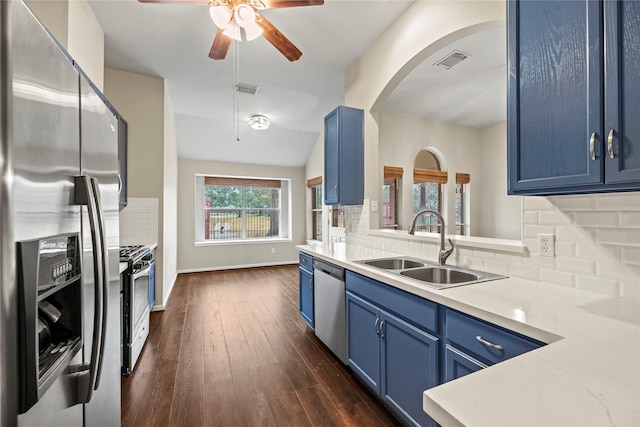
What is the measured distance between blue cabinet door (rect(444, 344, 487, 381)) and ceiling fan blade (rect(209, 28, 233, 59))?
2549 mm

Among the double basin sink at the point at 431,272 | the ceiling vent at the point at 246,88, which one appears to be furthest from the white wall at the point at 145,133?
the double basin sink at the point at 431,272

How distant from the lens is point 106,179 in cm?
114

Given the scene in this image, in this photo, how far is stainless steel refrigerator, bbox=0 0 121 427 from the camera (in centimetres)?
56

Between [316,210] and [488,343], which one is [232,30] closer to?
[488,343]

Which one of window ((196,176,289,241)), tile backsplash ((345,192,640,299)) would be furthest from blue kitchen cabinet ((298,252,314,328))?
window ((196,176,289,241))

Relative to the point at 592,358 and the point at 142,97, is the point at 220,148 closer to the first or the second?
the point at 142,97

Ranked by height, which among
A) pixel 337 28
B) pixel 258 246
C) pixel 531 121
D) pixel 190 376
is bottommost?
pixel 190 376

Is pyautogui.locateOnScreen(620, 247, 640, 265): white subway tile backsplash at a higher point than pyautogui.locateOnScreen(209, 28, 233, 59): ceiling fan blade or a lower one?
lower

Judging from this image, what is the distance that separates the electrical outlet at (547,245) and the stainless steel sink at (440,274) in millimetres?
406

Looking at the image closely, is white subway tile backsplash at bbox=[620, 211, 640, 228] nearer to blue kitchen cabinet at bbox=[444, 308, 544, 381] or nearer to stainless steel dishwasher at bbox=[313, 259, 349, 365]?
blue kitchen cabinet at bbox=[444, 308, 544, 381]

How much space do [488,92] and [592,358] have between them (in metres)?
4.16

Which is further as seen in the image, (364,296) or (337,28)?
(337,28)

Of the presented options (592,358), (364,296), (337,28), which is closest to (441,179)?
(337,28)

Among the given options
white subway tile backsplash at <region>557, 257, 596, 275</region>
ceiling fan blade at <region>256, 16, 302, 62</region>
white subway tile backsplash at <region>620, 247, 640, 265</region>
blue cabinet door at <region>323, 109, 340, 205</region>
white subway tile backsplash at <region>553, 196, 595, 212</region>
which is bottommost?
white subway tile backsplash at <region>557, 257, 596, 275</region>
